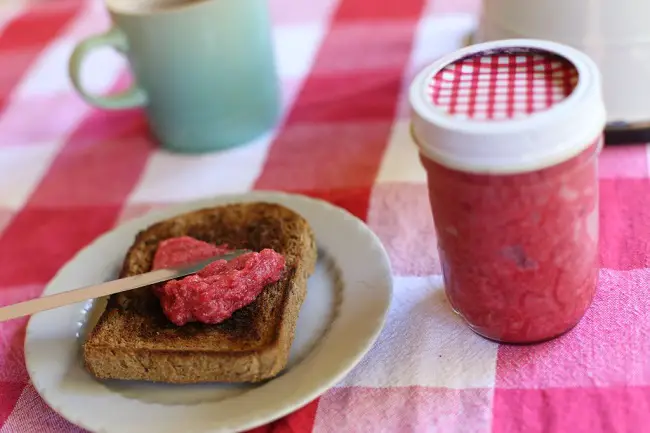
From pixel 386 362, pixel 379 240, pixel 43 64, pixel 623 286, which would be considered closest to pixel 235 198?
pixel 379 240

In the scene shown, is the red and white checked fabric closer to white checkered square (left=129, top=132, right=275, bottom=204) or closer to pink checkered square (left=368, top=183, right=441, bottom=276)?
pink checkered square (left=368, top=183, right=441, bottom=276)

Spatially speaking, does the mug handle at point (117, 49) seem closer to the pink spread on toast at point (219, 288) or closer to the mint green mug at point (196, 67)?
the mint green mug at point (196, 67)

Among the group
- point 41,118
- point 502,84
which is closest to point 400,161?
point 502,84

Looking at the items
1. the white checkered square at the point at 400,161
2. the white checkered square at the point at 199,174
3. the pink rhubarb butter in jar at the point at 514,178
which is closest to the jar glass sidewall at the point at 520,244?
the pink rhubarb butter in jar at the point at 514,178

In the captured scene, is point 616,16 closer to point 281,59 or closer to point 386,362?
point 386,362

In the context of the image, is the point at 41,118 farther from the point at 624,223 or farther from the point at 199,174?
the point at 624,223

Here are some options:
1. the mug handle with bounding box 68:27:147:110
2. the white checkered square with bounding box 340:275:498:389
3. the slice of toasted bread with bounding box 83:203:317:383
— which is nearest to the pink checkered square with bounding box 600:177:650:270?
the white checkered square with bounding box 340:275:498:389
